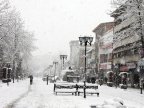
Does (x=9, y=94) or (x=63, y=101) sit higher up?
(x=9, y=94)

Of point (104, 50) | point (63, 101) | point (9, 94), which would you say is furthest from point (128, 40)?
point (63, 101)

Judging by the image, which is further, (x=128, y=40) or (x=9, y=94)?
(x=128, y=40)

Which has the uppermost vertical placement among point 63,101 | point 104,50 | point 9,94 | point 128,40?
point 104,50

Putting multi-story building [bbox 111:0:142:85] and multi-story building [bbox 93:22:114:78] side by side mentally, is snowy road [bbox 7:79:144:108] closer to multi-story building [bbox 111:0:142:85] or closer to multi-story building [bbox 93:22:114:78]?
multi-story building [bbox 111:0:142:85]

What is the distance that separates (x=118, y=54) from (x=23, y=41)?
743 inches

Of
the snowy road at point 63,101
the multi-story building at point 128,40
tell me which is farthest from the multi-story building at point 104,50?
the snowy road at point 63,101

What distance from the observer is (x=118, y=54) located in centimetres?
7481

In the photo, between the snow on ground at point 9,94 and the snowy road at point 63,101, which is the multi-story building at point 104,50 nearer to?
the snow on ground at point 9,94

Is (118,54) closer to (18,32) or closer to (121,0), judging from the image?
(18,32)

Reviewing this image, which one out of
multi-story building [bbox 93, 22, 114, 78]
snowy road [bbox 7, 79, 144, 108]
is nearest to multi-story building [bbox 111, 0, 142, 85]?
multi-story building [bbox 93, 22, 114, 78]

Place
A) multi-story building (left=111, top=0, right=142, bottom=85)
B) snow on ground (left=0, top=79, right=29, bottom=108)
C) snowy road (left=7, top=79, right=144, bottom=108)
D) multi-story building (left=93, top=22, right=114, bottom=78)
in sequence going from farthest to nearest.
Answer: multi-story building (left=93, top=22, right=114, bottom=78) < multi-story building (left=111, top=0, right=142, bottom=85) < snow on ground (left=0, top=79, right=29, bottom=108) < snowy road (left=7, top=79, right=144, bottom=108)

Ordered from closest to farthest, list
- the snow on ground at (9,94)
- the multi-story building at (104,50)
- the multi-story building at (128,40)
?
the snow on ground at (9,94) < the multi-story building at (128,40) < the multi-story building at (104,50)

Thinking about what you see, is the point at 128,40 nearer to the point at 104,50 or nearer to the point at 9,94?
the point at 9,94

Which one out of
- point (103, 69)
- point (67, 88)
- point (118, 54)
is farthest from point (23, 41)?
point (67, 88)
